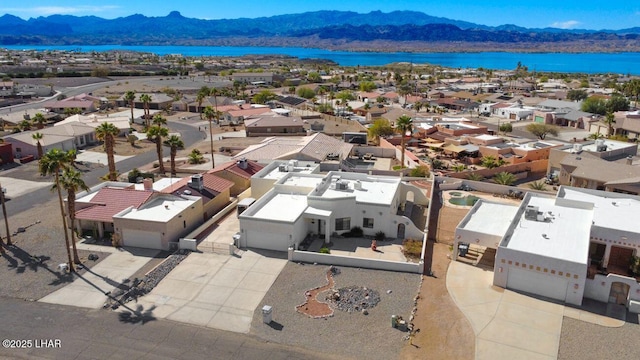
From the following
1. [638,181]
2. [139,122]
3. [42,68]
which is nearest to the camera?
[638,181]

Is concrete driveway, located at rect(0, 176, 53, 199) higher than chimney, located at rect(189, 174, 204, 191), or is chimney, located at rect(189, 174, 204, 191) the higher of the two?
chimney, located at rect(189, 174, 204, 191)

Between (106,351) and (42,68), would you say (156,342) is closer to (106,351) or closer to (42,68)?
(106,351)

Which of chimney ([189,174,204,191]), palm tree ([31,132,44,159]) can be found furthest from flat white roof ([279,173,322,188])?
palm tree ([31,132,44,159])

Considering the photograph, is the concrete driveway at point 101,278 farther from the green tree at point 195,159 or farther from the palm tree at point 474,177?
the palm tree at point 474,177

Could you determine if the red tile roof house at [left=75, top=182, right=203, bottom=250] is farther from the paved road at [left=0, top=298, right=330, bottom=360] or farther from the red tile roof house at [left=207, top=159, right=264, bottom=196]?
the paved road at [left=0, top=298, right=330, bottom=360]

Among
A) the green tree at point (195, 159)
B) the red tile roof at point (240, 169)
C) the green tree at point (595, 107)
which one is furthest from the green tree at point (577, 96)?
the red tile roof at point (240, 169)

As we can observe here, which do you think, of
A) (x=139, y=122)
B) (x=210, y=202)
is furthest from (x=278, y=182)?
(x=139, y=122)
